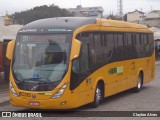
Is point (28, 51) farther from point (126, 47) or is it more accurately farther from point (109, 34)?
point (126, 47)

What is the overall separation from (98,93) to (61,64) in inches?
88.6

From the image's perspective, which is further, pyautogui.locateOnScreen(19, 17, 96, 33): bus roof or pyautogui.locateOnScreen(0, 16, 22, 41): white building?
pyautogui.locateOnScreen(0, 16, 22, 41): white building

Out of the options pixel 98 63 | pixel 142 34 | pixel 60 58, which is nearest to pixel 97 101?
pixel 98 63

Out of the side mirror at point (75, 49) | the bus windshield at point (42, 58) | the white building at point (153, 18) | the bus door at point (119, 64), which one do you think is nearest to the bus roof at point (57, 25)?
the bus windshield at point (42, 58)

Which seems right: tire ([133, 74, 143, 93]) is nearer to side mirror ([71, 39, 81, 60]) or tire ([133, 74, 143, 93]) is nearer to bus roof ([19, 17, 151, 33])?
bus roof ([19, 17, 151, 33])

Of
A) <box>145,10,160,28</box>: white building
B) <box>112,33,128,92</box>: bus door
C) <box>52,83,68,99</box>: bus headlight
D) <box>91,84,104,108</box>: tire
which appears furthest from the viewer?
<box>145,10,160,28</box>: white building

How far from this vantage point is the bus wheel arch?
13.7 metres

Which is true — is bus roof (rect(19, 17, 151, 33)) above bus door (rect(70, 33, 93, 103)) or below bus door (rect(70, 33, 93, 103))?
above

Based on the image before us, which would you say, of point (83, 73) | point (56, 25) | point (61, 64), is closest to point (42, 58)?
point (61, 64)

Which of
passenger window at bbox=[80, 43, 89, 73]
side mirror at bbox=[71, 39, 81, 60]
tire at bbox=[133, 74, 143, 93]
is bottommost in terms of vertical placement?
tire at bbox=[133, 74, 143, 93]

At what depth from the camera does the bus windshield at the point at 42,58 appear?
12.1 meters

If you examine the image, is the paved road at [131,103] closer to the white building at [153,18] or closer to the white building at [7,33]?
the white building at [7,33]

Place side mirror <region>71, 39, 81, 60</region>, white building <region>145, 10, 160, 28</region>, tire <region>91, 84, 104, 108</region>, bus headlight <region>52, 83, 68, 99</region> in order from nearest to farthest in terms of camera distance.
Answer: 1. bus headlight <region>52, 83, 68, 99</region>
2. side mirror <region>71, 39, 81, 60</region>
3. tire <region>91, 84, 104, 108</region>
4. white building <region>145, 10, 160, 28</region>

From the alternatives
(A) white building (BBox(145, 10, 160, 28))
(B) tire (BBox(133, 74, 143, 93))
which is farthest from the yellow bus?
(A) white building (BBox(145, 10, 160, 28))
